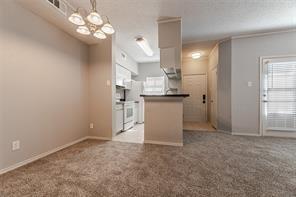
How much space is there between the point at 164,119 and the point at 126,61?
325 centimetres

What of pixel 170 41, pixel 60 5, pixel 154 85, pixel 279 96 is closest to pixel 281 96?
pixel 279 96

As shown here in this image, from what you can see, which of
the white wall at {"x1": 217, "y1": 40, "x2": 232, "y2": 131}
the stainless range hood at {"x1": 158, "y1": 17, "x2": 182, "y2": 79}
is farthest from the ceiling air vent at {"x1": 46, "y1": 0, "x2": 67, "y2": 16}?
the white wall at {"x1": 217, "y1": 40, "x2": 232, "y2": 131}

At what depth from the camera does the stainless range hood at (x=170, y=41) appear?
10.8 ft

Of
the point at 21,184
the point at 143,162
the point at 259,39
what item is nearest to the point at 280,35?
the point at 259,39

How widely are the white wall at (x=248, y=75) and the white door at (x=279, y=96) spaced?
6.4 inches

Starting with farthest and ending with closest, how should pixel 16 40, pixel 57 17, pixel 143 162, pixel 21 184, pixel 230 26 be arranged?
pixel 230 26
pixel 57 17
pixel 143 162
pixel 16 40
pixel 21 184

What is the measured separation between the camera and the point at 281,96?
385 centimetres

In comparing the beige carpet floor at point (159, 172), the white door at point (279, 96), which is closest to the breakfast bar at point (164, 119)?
the beige carpet floor at point (159, 172)

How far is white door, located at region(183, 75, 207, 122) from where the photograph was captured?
20.5 ft

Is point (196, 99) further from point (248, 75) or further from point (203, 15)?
point (203, 15)

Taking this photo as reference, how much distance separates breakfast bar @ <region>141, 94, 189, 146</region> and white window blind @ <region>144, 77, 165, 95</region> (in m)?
3.57

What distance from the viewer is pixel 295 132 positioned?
3791 mm

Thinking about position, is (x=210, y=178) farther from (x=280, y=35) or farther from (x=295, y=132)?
(x=280, y=35)

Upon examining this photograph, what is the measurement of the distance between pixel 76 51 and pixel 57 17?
949mm
